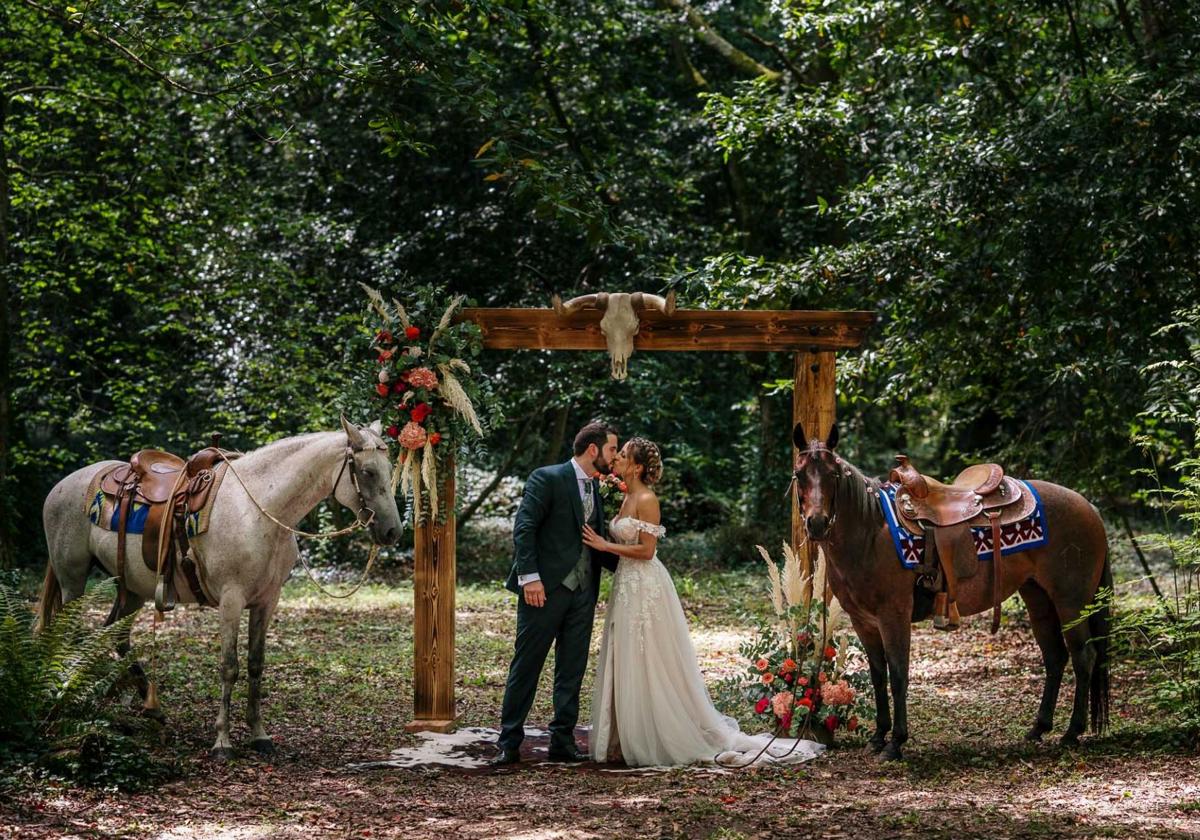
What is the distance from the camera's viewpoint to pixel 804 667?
7.67 m

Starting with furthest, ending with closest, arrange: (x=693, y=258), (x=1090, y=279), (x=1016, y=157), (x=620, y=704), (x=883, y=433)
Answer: (x=883, y=433)
(x=693, y=258)
(x=1016, y=157)
(x=1090, y=279)
(x=620, y=704)

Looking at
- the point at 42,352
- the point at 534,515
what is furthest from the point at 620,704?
the point at 42,352

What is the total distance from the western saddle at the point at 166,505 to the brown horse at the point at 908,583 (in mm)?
3857

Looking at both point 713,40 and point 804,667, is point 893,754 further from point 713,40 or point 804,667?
point 713,40

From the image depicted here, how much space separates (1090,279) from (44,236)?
1126cm

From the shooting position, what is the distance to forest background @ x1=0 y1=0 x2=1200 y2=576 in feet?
29.3

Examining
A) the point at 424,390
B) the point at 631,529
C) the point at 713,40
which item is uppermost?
the point at 713,40

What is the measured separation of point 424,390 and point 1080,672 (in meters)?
4.61

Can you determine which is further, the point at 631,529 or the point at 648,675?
the point at 631,529

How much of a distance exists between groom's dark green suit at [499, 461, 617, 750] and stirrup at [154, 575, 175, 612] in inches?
90.0

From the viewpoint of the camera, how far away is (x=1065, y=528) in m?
7.30

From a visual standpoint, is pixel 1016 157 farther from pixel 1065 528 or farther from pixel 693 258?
pixel 693 258

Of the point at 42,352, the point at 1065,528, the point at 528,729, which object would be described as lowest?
the point at 528,729

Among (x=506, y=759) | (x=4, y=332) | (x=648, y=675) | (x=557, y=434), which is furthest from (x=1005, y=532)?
(x=557, y=434)
